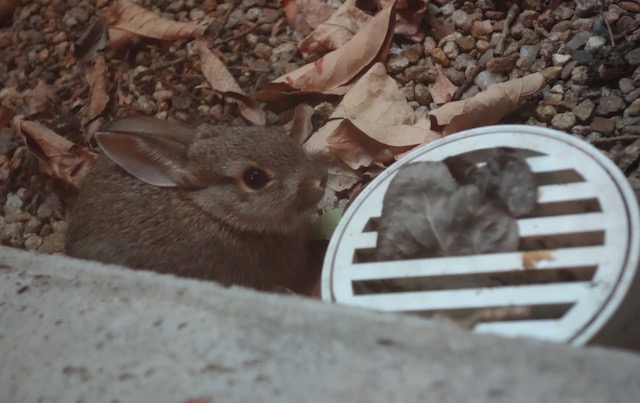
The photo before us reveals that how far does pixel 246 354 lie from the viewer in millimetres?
1665

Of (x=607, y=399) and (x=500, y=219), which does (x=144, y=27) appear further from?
(x=607, y=399)

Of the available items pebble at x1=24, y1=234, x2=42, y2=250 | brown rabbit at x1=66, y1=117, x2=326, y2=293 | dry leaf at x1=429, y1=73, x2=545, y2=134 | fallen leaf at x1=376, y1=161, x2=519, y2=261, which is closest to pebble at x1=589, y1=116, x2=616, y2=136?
dry leaf at x1=429, y1=73, x2=545, y2=134

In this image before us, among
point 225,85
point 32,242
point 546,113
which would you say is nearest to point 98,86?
point 225,85

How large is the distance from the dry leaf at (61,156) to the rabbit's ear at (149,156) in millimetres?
710

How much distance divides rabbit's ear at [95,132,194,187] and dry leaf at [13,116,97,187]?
2.33 feet

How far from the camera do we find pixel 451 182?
87.8 inches

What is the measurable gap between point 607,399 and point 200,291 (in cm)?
101

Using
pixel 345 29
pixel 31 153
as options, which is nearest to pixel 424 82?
pixel 345 29

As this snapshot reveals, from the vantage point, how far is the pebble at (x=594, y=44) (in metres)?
3.03

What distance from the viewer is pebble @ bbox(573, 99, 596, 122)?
114 inches

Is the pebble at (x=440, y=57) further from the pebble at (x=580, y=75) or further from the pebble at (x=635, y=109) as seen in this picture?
the pebble at (x=635, y=109)

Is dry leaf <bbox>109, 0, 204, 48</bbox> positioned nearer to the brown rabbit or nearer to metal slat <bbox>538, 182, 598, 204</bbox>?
the brown rabbit

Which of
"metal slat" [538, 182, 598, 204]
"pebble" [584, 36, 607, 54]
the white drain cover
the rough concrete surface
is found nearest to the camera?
the rough concrete surface

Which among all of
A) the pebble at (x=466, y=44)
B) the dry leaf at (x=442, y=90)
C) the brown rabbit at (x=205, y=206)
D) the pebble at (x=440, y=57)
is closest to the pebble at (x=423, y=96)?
the dry leaf at (x=442, y=90)
